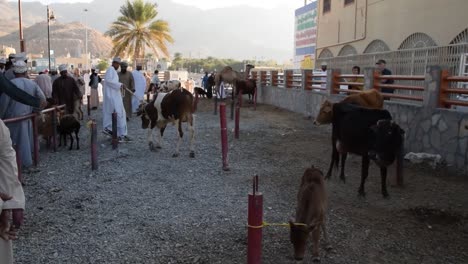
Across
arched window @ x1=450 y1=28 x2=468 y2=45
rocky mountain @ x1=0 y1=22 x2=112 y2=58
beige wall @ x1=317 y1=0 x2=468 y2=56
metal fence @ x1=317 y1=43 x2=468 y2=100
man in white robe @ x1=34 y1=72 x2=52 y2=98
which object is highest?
rocky mountain @ x1=0 y1=22 x2=112 y2=58

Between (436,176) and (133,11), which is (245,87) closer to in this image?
(436,176)

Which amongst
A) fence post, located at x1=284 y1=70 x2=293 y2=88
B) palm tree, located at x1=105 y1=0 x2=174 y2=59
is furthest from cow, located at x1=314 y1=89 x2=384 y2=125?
palm tree, located at x1=105 y1=0 x2=174 y2=59

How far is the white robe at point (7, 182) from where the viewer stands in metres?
2.70

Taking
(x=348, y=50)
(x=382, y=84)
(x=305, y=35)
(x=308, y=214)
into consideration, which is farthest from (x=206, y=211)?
(x=305, y=35)

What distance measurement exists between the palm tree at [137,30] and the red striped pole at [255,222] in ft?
108

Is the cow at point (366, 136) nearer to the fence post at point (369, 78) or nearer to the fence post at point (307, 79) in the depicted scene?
the fence post at point (369, 78)

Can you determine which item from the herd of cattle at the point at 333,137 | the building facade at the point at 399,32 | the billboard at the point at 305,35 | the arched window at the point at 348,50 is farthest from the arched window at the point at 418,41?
the billboard at the point at 305,35

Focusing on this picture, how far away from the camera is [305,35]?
30.3 metres

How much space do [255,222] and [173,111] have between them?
605 centimetres

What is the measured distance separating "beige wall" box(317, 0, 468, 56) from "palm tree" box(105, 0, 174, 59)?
13908mm

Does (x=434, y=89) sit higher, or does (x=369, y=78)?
(x=369, y=78)

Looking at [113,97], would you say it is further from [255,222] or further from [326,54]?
[326,54]

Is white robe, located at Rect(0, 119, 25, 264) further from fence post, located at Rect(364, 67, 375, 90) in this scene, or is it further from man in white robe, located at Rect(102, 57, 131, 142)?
fence post, located at Rect(364, 67, 375, 90)

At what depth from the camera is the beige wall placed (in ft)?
43.8
